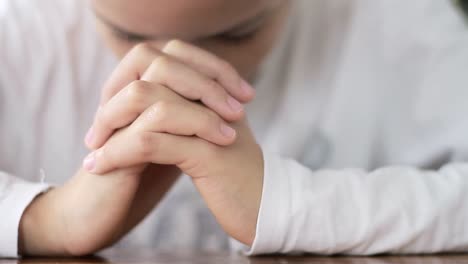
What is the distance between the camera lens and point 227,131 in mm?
550

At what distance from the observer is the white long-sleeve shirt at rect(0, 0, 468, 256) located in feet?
2.73

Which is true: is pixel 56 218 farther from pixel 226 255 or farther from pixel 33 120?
pixel 33 120

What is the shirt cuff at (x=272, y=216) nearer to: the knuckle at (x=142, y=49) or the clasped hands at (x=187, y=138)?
the clasped hands at (x=187, y=138)

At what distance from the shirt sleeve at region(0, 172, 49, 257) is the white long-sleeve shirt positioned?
18 cm

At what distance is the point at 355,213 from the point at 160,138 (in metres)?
0.17

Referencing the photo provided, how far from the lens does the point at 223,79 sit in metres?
0.60

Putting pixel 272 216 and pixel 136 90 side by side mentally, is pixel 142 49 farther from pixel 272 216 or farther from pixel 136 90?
pixel 272 216

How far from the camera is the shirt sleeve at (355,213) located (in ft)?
1.77

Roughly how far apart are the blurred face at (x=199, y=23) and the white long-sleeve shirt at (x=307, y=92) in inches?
7.1

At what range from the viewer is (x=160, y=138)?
53 cm

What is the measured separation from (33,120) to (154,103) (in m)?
0.38

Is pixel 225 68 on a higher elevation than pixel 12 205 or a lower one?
higher

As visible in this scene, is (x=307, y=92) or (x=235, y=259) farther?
(x=307, y=92)

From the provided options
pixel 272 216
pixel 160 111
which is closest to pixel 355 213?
pixel 272 216
